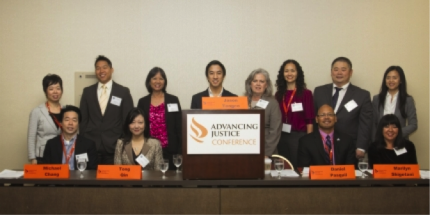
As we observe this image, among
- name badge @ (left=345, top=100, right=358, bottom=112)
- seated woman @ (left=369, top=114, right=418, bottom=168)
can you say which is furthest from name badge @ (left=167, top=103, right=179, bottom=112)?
seated woman @ (left=369, top=114, right=418, bottom=168)

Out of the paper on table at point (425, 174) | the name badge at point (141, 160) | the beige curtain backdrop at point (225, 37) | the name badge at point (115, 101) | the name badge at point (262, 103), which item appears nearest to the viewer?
the paper on table at point (425, 174)

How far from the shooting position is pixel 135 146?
3465 mm

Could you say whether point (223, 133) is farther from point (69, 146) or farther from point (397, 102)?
point (397, 102)

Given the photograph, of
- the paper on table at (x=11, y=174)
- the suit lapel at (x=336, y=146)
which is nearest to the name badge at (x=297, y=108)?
the suit lapel at (x=336, y=146)

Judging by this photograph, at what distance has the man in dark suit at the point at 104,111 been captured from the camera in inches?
169

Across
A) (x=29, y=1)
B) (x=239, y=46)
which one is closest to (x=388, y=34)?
(x=239, y=46)

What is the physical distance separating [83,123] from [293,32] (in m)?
2.68

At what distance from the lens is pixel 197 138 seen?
248 centimetres

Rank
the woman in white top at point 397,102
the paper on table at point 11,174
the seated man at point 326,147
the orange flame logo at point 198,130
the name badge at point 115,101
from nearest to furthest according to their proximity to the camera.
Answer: the orange flame logo at point 198,130, the paper on table at point 11,174, the seated man at point 326,147, the woman in white top at point 397,102, the name badge at point 115,101

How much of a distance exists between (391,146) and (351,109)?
692mm

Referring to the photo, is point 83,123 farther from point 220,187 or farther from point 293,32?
point 293,32

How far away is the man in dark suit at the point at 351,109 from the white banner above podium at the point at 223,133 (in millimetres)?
2013

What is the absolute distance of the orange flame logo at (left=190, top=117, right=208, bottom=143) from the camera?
8.13 feet

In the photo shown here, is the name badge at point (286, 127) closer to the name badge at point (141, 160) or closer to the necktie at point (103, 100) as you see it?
the name badge at point (141, 160)
